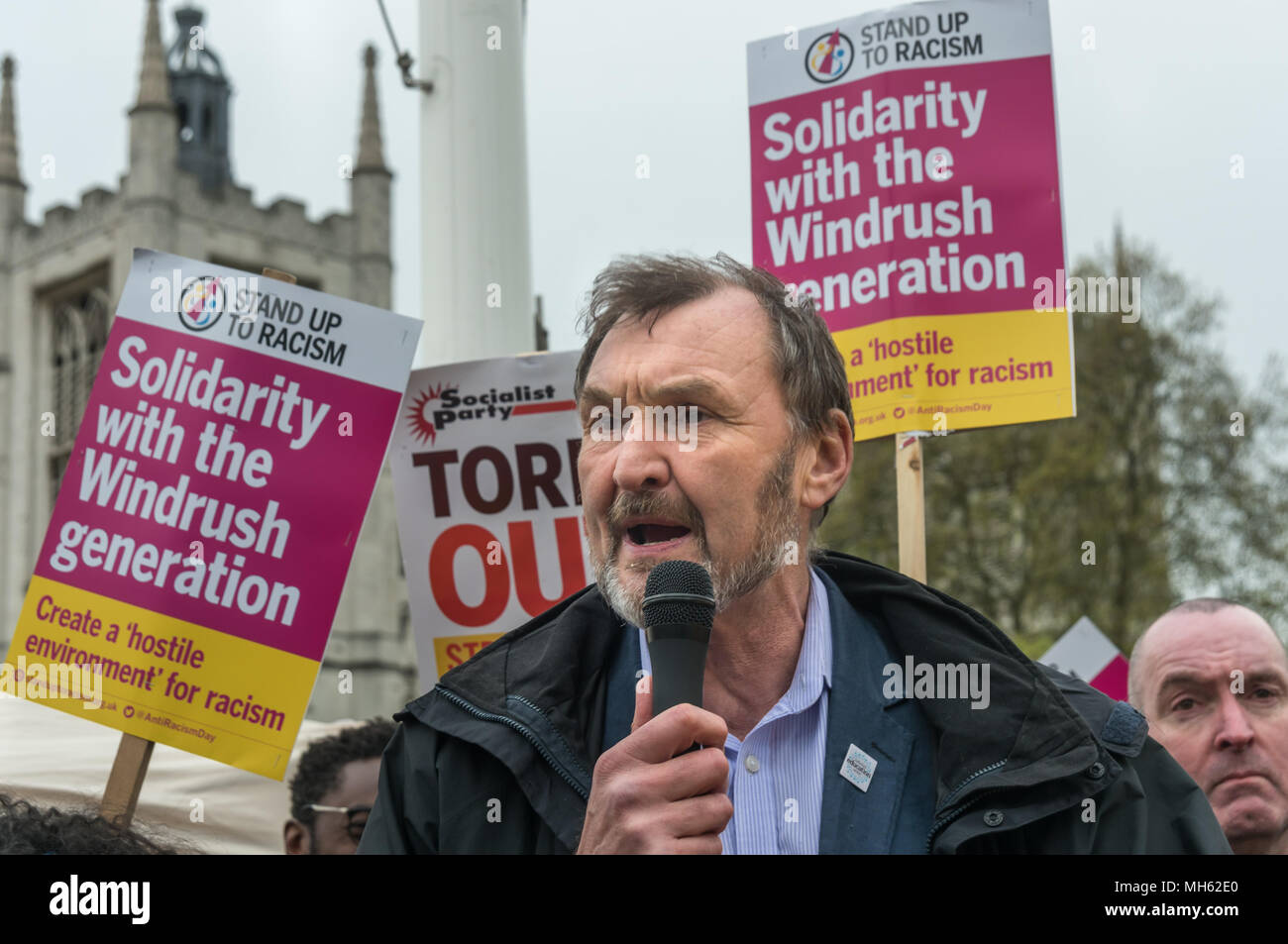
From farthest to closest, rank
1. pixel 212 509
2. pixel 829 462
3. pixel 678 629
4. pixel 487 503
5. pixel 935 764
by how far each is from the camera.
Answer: pixel 487 503 → pixel 212 509 → pixel 829 462 → pixel 935 764 → pixel 678 629

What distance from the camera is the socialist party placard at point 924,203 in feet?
12.8

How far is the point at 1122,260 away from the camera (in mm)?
22297

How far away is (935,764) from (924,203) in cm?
200

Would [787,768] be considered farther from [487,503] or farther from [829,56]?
[829,56]

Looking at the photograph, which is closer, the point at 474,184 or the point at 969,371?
the point at 969,371

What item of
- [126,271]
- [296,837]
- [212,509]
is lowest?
[296,837]

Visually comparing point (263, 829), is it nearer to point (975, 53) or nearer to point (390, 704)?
point (975, 53)

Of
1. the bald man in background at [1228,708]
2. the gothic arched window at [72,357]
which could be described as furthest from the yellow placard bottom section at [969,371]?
the gothic arched window at [72,357]

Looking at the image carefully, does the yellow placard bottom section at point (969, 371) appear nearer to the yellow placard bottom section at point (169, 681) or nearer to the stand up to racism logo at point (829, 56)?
the stand up to racism logo at point (829, 56)

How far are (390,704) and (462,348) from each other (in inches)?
1638

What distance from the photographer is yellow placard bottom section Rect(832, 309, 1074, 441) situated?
3.84 metres

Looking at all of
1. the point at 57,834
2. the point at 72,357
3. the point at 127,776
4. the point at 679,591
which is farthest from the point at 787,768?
the point at 72,357

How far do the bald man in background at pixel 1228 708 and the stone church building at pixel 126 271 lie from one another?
41.6 metres

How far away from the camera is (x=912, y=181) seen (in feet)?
13.1
